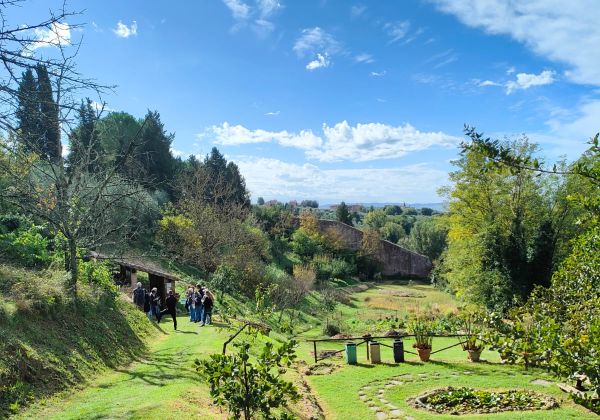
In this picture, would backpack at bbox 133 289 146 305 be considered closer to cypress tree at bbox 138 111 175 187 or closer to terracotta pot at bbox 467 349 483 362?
terracotta pot at bbox 467 349 483 362

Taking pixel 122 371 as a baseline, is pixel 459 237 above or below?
above

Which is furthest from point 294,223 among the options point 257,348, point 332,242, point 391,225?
point 257,348

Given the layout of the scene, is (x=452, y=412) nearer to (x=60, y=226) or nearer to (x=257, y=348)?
(x=257, y=348)

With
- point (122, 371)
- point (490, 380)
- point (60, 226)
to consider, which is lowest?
point (490, 380)

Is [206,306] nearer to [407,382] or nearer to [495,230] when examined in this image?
[407,382]

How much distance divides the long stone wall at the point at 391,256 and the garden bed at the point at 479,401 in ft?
136

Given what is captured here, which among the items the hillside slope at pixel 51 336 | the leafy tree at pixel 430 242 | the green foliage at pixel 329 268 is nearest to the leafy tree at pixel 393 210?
the leafy tree at pixel 430 242

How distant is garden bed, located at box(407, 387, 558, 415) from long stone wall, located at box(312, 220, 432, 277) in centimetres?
4142

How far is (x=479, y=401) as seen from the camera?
9.80 m

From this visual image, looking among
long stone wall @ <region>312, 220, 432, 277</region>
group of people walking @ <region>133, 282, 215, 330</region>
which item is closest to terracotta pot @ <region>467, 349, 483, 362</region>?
group of people walking @ <region>133, 282, 215, 330</region>

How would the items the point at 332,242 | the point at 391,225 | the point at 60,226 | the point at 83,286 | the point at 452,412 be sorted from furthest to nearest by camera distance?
the point at 391,225 → the point at 332,242 → the point at 83,286 → the point at 60,226 → the point at 452,412

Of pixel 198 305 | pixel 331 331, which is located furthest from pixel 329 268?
pixel 198 305

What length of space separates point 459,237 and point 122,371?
23.8 metres

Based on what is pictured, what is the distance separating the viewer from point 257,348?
13797mm
